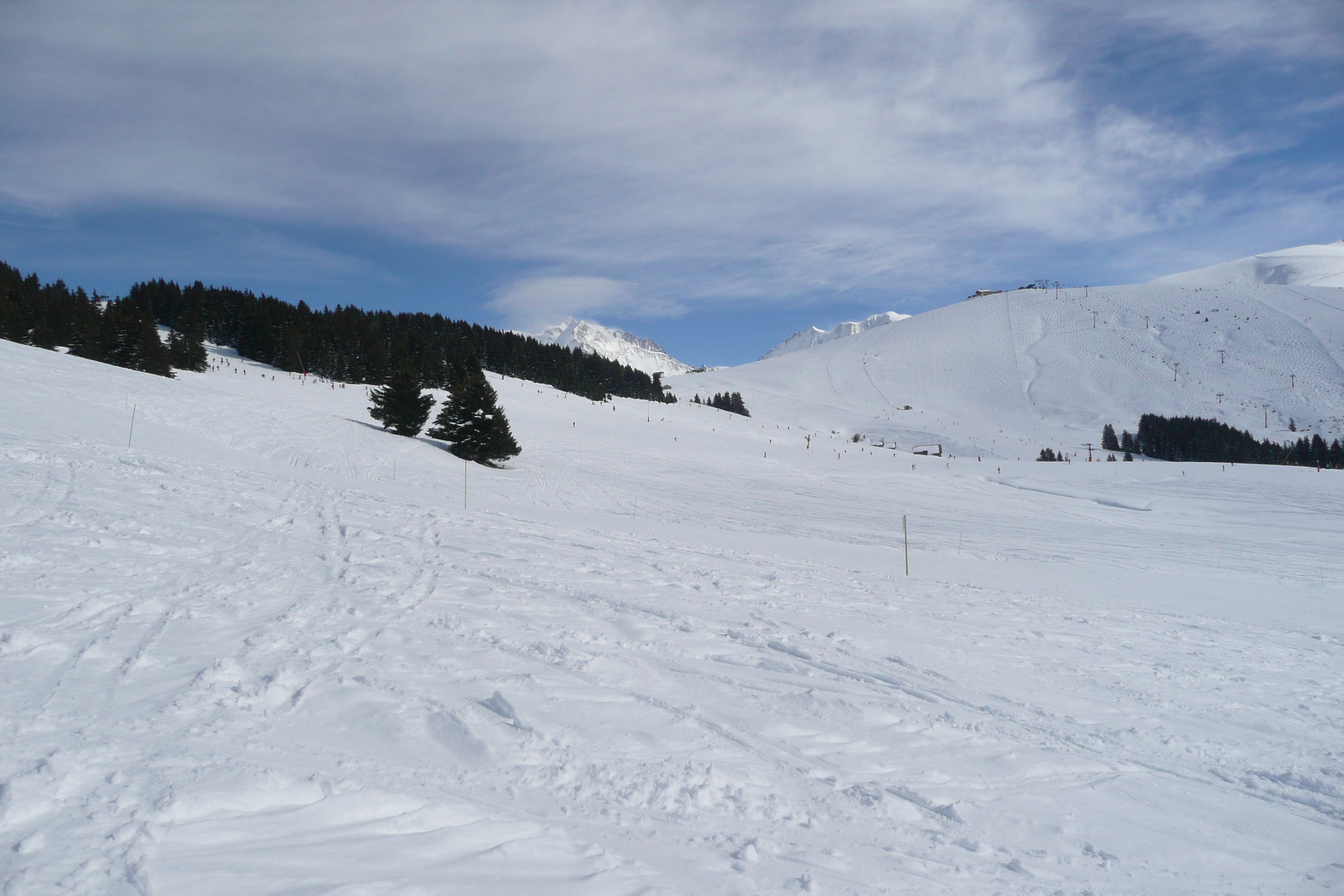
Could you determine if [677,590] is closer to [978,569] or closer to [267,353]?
[978,569]

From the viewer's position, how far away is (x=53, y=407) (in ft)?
61.9

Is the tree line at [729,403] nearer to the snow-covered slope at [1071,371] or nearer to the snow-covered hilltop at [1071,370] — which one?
the snow-covered slope at [1071,371]

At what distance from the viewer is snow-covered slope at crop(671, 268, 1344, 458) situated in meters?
101

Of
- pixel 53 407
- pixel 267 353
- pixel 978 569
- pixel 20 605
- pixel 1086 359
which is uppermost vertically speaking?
pixel 1086 359

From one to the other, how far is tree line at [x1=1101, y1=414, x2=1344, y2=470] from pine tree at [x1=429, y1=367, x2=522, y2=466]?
304 feet

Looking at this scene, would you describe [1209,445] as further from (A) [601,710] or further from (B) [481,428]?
(A) [601,710]

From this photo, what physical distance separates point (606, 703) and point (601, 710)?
0.49 feet

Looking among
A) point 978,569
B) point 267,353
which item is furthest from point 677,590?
point 267,353

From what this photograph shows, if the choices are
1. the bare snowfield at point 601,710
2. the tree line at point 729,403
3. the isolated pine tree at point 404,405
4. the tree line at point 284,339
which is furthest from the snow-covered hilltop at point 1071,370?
the bare snowfield at point 601,710

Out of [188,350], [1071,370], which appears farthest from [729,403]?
[1071,370]

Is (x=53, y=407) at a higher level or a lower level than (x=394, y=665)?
higher

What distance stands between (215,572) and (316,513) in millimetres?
4700

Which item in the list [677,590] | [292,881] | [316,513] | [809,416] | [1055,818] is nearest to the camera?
[292,881]

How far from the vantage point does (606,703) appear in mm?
5336
